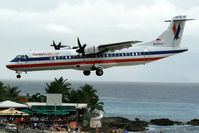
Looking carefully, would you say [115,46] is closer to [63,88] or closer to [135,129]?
[63,88]

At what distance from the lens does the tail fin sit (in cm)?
4209

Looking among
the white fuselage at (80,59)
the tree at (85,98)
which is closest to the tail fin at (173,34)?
the white fuselage at (80,59)

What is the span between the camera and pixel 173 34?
42.9 m

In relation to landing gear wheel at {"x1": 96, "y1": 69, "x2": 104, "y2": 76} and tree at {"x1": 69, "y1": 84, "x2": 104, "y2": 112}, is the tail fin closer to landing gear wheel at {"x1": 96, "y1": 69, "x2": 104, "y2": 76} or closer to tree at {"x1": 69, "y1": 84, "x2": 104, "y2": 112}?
landing gear wheel at {"x1": 96, "y1": 69, "x2": 104, "y2": 76}

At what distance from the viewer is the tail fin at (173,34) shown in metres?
42.1

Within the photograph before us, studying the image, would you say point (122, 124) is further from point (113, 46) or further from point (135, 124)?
point (113, 46)

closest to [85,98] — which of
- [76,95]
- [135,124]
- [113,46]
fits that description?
[76,95]

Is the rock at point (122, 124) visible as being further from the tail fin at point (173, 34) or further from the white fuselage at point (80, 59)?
the white fuselage at point (80, 59)

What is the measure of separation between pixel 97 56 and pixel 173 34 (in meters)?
11.9

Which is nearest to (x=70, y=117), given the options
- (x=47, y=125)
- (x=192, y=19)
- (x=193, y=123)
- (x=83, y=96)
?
(x=47, y=125)

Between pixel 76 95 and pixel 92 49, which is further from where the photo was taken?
pixel 76 95

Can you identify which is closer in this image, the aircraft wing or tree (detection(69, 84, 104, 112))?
the aircraft wing

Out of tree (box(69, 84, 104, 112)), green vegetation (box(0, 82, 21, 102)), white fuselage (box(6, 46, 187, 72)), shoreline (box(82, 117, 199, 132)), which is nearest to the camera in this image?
white fuselage (box(6, 46, 187, 72))

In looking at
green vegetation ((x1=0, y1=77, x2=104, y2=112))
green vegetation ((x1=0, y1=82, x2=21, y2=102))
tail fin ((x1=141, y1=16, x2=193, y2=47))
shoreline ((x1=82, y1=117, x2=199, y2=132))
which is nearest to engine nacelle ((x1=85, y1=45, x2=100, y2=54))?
tail fin ((x1=141, y1=16, x2=193, y2=47))
